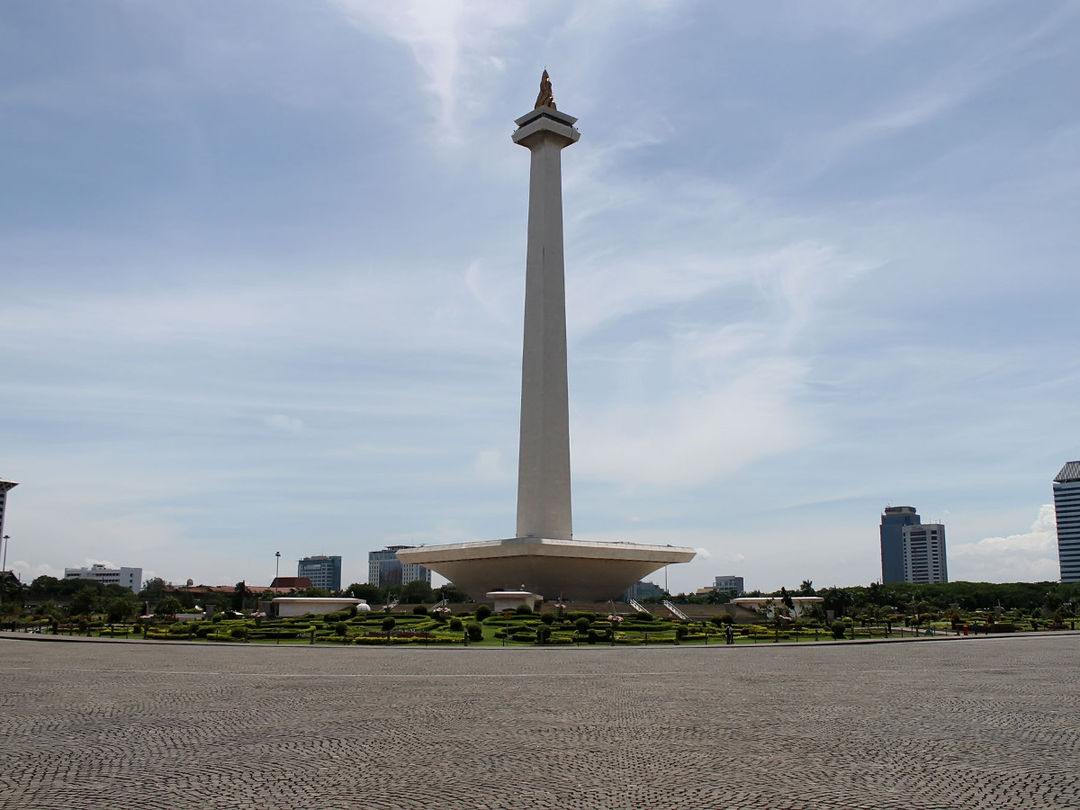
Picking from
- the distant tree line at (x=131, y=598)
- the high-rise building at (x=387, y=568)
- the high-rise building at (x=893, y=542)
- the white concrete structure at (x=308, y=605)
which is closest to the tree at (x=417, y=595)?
the distant tree line at (x=131, y=598)

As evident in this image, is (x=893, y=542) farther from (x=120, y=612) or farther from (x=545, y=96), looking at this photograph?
(x=120, y=612)

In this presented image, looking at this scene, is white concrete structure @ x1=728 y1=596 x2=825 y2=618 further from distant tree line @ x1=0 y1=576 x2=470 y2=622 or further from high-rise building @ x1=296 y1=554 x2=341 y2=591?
high-rise building @ x1=296 y1=554 x2=341 y2=591

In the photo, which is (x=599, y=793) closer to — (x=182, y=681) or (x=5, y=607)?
(x=182, y=681)

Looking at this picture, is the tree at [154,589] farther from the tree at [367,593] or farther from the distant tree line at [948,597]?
the distant tree line at [948,597]

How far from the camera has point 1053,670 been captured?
17.0m

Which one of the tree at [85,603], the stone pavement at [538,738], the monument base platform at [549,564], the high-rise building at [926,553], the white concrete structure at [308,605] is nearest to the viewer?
the stone pavement at [538,738]

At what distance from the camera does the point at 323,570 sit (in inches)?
6619

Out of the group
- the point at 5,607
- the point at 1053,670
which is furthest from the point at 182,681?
the point at 5,607

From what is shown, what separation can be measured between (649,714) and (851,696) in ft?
11.2

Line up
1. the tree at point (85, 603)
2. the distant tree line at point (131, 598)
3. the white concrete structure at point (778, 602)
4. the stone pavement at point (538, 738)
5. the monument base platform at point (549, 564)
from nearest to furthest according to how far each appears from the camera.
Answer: the stone pavement at point (538, 738) → the monument base platform at point (549, 564) → the distant tree line at point (131, 598) → the white concrete structure at point (778, 602) → the tree at point (85, 603)

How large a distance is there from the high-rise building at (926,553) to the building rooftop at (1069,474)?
784 inches

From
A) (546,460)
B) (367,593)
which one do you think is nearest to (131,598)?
(367,593)

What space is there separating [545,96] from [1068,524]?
96.7m

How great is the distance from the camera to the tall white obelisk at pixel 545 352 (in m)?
45.8
